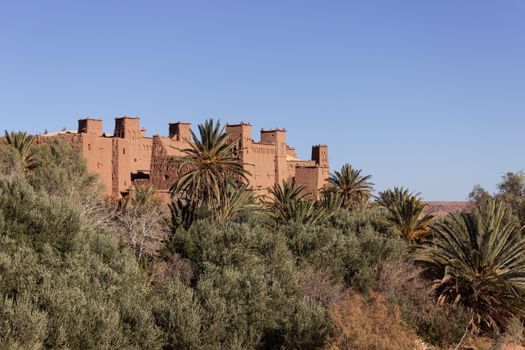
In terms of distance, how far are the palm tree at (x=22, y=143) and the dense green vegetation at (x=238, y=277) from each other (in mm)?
8652

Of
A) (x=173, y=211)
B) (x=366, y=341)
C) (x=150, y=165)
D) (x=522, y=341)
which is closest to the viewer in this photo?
(x=366, y=341)

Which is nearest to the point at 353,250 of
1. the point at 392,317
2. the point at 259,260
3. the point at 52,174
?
the point at 259,260

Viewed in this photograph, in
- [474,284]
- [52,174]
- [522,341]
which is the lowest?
[522,341]

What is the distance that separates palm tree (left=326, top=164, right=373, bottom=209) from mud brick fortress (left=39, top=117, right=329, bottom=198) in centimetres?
179

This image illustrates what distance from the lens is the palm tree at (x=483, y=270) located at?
781 inches

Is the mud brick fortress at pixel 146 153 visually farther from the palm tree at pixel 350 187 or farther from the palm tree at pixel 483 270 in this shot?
the palm tree at pixel 483 270

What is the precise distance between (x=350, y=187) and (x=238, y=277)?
22095 mm

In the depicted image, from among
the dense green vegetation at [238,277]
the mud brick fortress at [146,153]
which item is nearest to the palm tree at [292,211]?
the dense green vegetation at [238,277]

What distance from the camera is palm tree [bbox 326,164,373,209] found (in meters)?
40.7

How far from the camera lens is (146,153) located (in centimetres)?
4156

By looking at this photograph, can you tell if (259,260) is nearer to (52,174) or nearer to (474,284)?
(474,284)

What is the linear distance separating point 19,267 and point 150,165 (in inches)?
951

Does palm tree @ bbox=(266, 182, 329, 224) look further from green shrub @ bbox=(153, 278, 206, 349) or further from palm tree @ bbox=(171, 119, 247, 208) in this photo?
green shrub @ bbox=(153, 278, 206, 349)

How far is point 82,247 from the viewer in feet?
61.9
